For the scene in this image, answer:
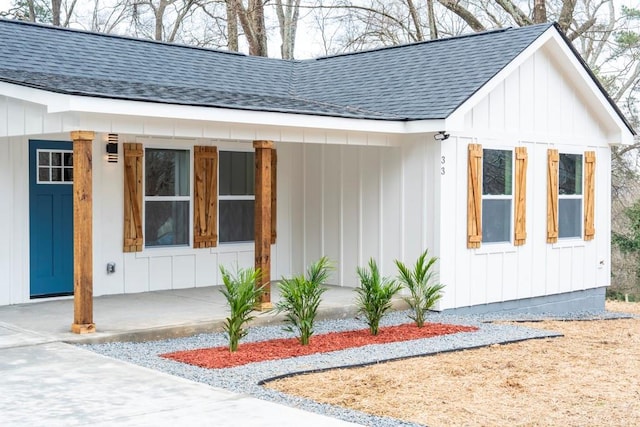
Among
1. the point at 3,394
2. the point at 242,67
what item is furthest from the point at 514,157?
the point at 3,394

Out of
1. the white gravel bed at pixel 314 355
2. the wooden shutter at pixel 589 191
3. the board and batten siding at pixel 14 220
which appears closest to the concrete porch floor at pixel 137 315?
the white gravel bed at pixel 314 355

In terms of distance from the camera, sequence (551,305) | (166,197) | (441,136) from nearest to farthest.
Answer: (441,136) → (166,197) → (551,305)

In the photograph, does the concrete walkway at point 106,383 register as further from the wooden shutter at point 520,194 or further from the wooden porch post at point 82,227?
the wooden shutter at point 520,194

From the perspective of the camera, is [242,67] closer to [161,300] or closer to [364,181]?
[364,181]

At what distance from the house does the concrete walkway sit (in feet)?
4.13

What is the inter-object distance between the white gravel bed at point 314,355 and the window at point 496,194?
1360mm

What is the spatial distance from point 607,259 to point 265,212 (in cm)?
663

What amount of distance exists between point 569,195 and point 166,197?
5.91 meters

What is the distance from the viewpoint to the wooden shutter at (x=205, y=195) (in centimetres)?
1244

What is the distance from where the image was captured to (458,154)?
11641 millimetres

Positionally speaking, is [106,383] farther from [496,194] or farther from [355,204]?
[496,194]

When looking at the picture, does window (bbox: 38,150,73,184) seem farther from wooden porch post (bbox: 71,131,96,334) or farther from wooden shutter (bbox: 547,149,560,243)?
wooden shutter (bbox: 547,149,560,243)

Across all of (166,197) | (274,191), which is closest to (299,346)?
(166,197)

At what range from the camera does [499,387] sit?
738 centimetres
